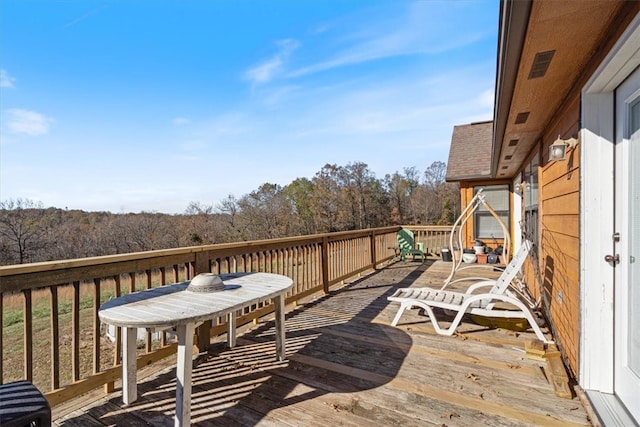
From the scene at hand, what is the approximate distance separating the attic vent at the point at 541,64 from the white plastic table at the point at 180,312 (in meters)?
2.34

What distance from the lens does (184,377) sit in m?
1.77

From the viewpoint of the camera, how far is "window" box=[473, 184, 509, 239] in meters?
8.20

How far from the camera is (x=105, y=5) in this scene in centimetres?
518

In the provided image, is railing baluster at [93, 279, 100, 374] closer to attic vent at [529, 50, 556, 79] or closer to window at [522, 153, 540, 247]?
attic vent at [529, 50, 556, 79]

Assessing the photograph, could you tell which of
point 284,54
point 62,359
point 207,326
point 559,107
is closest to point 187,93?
point 284,54

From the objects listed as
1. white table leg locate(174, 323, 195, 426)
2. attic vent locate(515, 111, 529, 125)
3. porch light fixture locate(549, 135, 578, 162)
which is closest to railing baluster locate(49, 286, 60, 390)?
white table leg locate(174, 323, 195, 426)

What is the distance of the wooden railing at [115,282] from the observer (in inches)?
75.0

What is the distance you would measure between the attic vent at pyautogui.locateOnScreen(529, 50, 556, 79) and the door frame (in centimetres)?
27

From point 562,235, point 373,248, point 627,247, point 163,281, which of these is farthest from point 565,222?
point 373,248

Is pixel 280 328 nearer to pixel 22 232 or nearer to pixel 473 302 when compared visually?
pixel 473 302

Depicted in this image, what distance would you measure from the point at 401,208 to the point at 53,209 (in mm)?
21212

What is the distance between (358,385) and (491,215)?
300 inches

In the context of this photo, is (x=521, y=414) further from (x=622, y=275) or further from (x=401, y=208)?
(x=401, y=208)

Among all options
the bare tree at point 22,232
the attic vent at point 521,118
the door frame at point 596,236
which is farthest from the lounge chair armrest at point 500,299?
the bare tree at point 22,232
